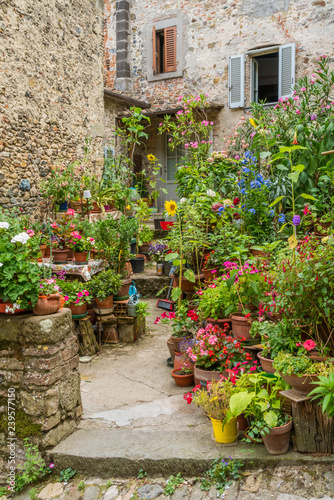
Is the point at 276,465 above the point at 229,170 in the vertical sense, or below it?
below

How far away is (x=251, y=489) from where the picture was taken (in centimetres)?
222

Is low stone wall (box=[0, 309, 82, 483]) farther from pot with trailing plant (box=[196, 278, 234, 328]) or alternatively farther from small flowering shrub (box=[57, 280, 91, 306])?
small flowering shrub (box=[57, 280, 91, 306])

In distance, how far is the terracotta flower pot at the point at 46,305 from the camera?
2.92 m

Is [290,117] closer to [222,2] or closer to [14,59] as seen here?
[14,59]

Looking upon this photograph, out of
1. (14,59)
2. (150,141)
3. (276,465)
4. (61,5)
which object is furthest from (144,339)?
(150,141)

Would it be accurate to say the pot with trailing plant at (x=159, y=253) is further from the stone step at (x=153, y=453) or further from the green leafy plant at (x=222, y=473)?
the green leafy plant at (x=222, y=473)

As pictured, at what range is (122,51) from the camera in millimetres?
11227

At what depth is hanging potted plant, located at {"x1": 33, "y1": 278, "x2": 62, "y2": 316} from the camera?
2922mm

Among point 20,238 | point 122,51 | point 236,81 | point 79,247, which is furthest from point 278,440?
point 122,51

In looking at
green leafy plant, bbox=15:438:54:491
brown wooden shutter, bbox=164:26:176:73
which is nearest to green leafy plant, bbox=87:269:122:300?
green leafy plant, bbox=15:438:54:491

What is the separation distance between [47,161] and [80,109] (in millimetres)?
1333

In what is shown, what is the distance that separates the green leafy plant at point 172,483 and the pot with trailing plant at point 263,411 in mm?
441

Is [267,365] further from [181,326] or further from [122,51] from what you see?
[122,51]

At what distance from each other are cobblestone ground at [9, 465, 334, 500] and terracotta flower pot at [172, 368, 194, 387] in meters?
1.19
